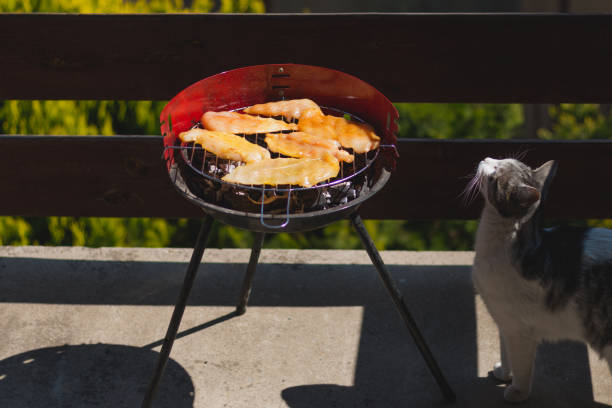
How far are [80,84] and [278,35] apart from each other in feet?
3.37

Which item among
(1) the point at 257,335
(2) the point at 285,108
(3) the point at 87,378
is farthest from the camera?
(1) the point at 257,335

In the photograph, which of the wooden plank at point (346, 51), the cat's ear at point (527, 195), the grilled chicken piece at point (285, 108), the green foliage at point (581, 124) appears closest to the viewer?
the cat's ear at point (527, 195)

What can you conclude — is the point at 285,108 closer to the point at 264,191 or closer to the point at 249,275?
the point at 264,191

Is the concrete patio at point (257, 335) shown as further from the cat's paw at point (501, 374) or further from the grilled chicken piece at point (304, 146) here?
the grilled chicken piece at point (304, 146)

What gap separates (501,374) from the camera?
2848mm

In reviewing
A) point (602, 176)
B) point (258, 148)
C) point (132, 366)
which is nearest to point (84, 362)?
point (132, 366)

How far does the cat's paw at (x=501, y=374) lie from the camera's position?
2.84 metres

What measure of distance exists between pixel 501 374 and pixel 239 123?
1512 millimetres

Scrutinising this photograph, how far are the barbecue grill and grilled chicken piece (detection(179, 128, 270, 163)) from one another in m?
0.04

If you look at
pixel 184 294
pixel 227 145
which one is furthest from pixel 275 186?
pixel 184 294

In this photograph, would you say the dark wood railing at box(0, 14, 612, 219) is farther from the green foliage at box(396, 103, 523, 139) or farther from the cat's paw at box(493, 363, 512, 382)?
the green foliage at box(396, 103, 523, 139)

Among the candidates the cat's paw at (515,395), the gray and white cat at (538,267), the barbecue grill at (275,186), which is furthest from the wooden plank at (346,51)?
the cat's paw at (515,395)

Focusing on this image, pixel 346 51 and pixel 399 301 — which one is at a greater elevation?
pixel 346 51

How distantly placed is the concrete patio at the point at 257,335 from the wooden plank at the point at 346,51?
3.20 feet
